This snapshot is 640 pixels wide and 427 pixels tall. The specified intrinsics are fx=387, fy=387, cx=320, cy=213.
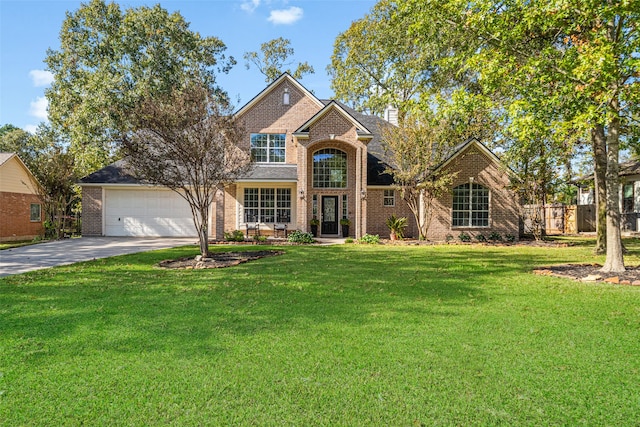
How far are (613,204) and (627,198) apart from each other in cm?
1926

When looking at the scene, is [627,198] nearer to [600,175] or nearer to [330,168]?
[600,175]

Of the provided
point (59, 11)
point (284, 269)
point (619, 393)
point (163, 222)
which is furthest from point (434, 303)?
point (59, 11)

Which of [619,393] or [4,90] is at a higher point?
[4,90]

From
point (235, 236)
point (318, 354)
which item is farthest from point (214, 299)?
point (235, 236)

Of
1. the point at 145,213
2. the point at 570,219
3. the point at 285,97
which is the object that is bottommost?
the point at 570,219

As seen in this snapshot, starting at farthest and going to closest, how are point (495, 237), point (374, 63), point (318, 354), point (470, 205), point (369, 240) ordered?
point (374, 63), point (470, 205), point (495, 237), point (369, 240), point (318, 354)

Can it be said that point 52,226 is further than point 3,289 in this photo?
Yes

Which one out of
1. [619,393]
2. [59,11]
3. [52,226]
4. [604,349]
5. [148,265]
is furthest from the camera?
[59,11]

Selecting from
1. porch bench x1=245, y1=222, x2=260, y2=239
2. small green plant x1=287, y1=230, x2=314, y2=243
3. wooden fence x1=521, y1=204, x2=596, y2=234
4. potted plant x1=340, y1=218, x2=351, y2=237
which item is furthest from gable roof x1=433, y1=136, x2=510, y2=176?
wooden fence x1=521, y1=204, x2=596, y2=234

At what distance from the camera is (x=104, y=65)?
2734 centimetres

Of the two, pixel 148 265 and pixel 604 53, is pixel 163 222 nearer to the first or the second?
pixel 148 265

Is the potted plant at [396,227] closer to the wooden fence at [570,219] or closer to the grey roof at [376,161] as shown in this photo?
the grey roof at [376,161]

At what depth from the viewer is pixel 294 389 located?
10.8ft

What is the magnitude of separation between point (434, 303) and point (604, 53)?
18.7 feet
